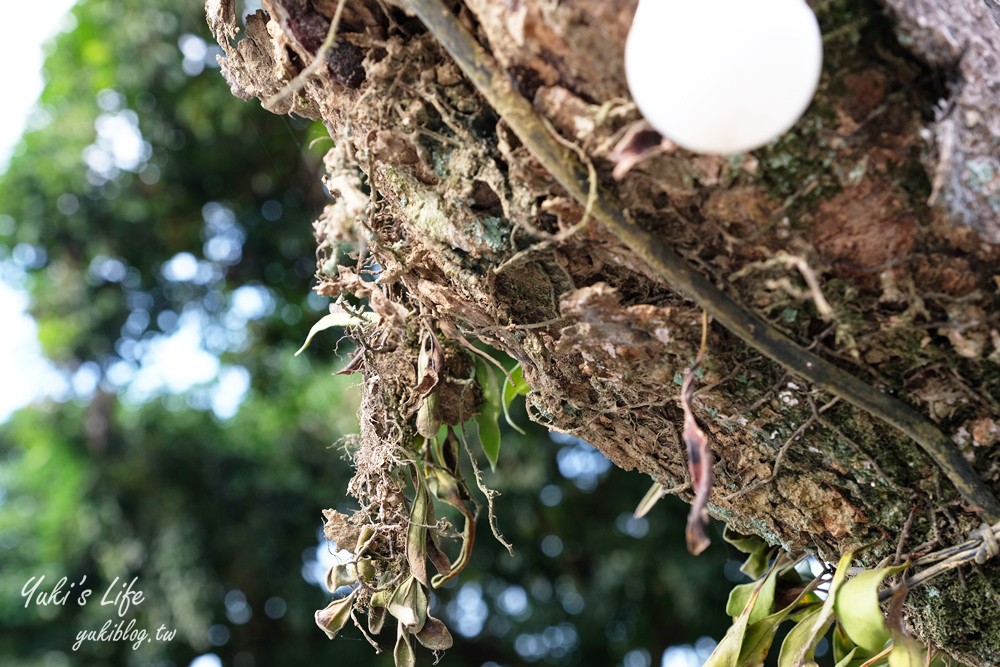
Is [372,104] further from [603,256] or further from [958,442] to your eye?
[958,442]

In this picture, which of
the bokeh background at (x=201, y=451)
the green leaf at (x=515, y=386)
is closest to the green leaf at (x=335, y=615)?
the green leaf at (x=515, y=386)

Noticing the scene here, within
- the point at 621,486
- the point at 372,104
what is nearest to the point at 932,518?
the point at 372,104

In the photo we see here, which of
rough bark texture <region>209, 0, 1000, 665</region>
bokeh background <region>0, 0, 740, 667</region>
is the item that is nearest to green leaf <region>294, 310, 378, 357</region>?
rough bark texture <region>209, 0, 1000, 665</region>

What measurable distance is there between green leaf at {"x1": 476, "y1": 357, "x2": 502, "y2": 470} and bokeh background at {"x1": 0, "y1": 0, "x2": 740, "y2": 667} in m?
1.15

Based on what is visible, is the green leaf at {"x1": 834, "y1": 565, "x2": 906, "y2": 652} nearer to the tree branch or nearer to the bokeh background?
the tree branch

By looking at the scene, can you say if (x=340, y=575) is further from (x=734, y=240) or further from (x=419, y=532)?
(x=734, y=240)

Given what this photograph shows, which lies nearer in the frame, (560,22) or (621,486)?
(560,22)

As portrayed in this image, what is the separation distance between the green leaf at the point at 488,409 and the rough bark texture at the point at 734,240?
7 centimetres

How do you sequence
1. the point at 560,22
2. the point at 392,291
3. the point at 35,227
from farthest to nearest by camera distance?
the point at 35,227 → the point at 392,291 → the point at 560,22

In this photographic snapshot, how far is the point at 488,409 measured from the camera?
0.44m

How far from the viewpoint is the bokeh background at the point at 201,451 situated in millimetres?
1695

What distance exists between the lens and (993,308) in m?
0.26

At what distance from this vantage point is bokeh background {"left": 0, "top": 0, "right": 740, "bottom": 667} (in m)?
1.70

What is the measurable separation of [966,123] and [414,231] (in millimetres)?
185
